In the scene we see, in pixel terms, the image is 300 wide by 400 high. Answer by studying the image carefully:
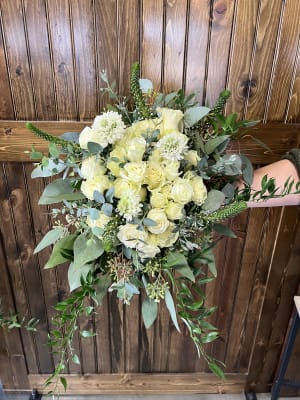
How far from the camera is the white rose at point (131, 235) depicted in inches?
29.4

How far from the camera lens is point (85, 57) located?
Answer: 3.57 feet

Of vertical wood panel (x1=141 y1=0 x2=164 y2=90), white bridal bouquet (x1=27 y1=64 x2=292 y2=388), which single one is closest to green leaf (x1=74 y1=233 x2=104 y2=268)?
white bridal bouquet (x1=27 y1=64 x2=292 y2=388)

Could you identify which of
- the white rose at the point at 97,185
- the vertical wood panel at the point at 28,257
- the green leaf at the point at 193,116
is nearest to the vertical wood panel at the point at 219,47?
the green leaf at the point at 193,116

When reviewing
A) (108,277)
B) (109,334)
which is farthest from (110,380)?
(108,277)

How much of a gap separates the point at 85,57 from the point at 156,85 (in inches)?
9.7

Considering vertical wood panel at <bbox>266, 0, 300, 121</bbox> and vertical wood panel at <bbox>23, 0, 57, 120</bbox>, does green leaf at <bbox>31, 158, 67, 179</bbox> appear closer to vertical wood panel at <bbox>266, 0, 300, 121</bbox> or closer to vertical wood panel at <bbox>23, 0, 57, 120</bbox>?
vertical wood panel at <bbox>23, 0, 57, 120</bbox>

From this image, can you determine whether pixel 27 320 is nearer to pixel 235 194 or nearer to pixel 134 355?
pixel 134 355

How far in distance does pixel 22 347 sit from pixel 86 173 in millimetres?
1247

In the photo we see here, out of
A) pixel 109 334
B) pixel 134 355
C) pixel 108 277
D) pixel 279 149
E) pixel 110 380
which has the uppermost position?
pixel 279 149

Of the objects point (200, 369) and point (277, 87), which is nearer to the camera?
point (277, 87)

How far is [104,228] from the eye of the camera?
30.5 inches

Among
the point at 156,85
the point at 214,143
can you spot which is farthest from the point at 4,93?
the point at 214,143

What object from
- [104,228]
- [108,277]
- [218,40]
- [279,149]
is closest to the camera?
[104,228]

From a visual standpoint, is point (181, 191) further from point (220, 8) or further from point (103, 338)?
point (103, 338)
